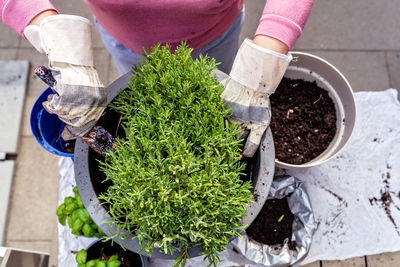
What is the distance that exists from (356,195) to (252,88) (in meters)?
0.96

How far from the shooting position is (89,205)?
896mm

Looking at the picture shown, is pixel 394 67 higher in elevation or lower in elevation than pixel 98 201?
higher

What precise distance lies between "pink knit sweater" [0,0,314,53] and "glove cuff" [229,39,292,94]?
0.05 meters

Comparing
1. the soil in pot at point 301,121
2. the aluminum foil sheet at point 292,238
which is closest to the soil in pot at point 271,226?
the aluminum foil sheet at point 292,238

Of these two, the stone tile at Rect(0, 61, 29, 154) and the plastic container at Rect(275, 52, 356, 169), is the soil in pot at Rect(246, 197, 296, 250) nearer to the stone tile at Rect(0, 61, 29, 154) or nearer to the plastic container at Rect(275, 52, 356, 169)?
the plastic container at Rect(275, 52, 356, 169)

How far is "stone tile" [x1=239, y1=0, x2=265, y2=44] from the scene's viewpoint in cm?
186

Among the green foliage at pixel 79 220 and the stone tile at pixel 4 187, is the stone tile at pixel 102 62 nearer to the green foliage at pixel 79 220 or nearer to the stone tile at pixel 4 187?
the stone tile at pixel 4 187

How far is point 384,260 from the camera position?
5.03 feet

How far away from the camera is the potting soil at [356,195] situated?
4.82 feet

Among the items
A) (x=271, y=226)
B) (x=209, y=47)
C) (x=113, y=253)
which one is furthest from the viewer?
(x=271, y=226)

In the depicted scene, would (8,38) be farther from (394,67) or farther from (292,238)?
(394,67)

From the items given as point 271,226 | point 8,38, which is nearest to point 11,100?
point 8,38

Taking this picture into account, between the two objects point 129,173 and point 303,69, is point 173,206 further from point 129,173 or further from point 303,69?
point 303,69

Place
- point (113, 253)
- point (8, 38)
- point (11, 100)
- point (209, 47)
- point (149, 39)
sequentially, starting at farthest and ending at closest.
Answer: point (8, 38), point (11, 100), point (113, 253), point (209, 47), point (149, 39)
